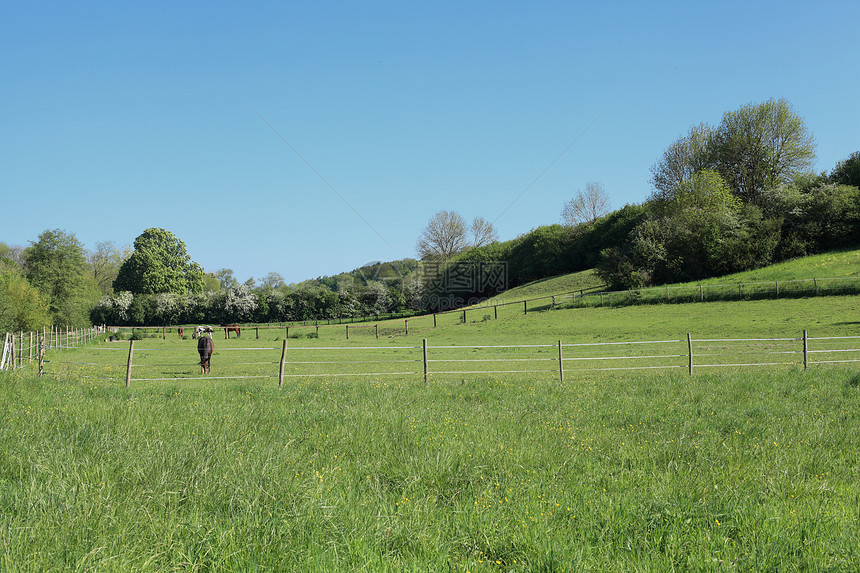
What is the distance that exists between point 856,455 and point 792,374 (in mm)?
8421

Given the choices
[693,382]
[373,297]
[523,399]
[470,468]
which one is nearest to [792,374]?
[693,382]

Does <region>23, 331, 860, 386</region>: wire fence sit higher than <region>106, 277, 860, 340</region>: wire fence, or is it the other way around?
<region>106, 277, 860, 340</region>: wire fence

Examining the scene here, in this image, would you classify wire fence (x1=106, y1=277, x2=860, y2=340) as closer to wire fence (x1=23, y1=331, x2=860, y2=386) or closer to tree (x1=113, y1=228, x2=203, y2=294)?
wire fence (x1=23, y1=331, x2=860, y2=386)

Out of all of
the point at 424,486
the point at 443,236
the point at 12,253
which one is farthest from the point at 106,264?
the point at 424,486

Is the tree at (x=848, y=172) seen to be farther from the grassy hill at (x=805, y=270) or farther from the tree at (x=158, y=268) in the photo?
the tree at (x=158, y=268)

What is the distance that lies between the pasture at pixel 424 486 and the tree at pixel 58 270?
60753 mm

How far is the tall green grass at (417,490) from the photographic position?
3402mm

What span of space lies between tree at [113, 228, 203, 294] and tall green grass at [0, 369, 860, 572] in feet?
251

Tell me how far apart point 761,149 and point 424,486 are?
6576cm

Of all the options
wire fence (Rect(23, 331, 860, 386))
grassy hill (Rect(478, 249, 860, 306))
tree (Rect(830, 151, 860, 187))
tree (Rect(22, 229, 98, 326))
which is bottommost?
wire fence (Rect(23, 331, 860, 386))

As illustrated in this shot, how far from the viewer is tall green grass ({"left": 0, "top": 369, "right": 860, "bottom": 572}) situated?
340 cm

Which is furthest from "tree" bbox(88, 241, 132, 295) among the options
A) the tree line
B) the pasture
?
the pasture

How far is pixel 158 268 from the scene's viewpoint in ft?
253

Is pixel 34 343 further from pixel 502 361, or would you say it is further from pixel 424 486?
pixel 424 486
